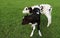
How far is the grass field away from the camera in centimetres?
345

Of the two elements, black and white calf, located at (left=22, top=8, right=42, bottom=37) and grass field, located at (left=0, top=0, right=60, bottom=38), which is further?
grass field, located at (left=0, top=0, right=60, bottom=38)

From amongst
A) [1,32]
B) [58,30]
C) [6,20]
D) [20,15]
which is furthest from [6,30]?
[58,30]

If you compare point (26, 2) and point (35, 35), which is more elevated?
point (26, 2)

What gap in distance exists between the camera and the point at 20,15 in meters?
4.16

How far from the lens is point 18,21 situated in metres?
3.89

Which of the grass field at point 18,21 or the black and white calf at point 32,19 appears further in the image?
the grass field at point 18,21

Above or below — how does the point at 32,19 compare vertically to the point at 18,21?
above

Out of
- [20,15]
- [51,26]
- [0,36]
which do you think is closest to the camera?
[0,36]

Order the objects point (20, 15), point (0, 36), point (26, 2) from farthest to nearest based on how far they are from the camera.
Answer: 1. point (26, 2)
2. point (20, 15)
3. point (0, 36)

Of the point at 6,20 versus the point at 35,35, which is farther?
the point at 6,20

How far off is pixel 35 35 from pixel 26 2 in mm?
1665

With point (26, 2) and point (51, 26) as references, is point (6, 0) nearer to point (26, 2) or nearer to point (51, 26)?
point (26, 2)

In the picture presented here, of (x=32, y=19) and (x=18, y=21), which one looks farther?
(x=18, y=21)

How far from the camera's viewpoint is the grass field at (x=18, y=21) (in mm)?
3445
